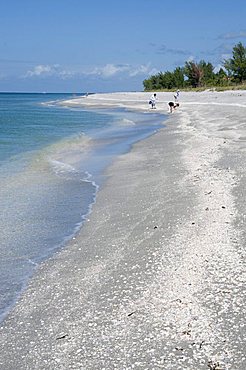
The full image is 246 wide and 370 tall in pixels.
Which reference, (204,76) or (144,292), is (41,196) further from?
(204,76)

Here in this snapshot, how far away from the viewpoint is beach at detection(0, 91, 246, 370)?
488cm

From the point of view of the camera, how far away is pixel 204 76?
113562mm

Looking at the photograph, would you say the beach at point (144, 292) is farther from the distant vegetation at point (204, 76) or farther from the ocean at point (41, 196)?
the distant vegetation at point (204, 76)

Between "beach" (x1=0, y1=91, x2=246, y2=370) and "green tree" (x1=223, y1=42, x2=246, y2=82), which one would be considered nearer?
"beach" (x1=0, y1=91, x2=246, y2=370)

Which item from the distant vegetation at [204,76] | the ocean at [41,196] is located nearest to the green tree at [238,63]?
the distant vegetation at [204,76]

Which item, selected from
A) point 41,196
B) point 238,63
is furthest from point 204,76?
point 41,196

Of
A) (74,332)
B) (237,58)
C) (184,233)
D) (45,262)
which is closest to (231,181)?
(184,233)

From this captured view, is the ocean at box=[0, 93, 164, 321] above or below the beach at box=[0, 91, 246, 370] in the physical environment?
below

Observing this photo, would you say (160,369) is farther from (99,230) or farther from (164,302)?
(99,230)

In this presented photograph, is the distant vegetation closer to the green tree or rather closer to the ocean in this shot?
the green tree

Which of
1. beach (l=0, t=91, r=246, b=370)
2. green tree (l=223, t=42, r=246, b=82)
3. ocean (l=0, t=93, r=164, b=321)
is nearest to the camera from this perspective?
beach (l=0, t=91, r=246, b=370)

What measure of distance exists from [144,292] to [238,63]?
92.7 m

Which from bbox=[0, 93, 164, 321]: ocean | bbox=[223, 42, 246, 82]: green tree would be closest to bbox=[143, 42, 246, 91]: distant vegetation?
bbox=[223, 42, 246, 82]: green tree

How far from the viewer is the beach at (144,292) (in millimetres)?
4875
